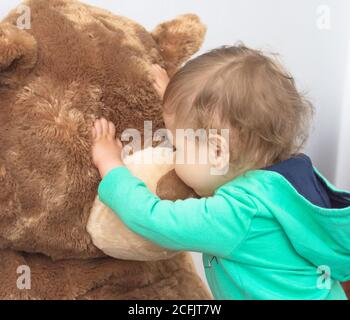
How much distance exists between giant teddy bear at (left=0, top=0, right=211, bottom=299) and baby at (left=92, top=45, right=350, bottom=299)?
26 millimetres

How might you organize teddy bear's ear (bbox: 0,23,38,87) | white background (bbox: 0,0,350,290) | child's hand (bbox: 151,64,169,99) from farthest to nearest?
1. white background (bbox: 0,0,350,290)
2. child's hand (bbox: 151,64,169,99)
3. teddy bear's ear (bbox: 0,23,38,87)

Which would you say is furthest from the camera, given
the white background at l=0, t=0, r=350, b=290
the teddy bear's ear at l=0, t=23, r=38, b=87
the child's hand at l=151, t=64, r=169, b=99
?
the white background at l=0, t=0, r=350, b=290

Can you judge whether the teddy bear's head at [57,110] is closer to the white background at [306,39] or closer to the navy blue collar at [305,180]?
the navy blue collar at [305,180]

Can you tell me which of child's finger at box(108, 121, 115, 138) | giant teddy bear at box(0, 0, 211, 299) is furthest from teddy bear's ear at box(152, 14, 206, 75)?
child's finger at box(108, 121, 115, 138)

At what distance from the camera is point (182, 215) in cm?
68

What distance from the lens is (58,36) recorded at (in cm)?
69

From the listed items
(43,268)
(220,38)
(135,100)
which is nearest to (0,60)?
(135,100)

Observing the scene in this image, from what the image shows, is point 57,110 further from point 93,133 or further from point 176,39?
point 176,39

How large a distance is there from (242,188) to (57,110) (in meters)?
0.24

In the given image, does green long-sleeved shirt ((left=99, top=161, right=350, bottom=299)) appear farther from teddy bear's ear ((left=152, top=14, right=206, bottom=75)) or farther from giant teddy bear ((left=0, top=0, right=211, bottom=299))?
teddy bear's ear ((left=152, top=14, right=206, bottom=75))

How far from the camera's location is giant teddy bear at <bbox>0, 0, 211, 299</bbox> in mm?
669

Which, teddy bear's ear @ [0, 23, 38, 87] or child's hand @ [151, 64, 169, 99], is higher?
teddy bear's ear @ [0, 23, 38, 87]

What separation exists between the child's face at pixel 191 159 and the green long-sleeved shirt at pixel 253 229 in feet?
0.11

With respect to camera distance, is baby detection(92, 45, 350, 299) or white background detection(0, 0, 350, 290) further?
white background detection(0, 0, 350, 290)
